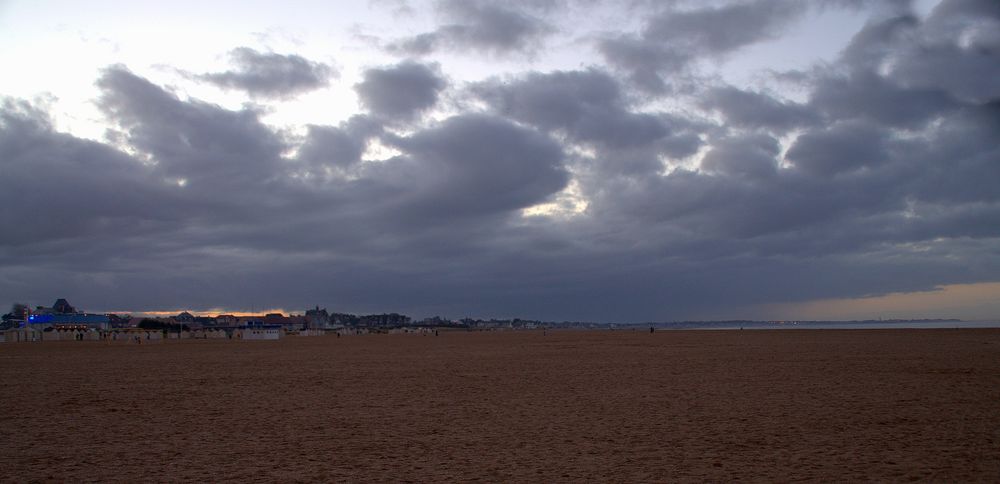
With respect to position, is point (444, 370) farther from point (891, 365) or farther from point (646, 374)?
point (891, 365)

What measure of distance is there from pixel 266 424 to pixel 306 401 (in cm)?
340

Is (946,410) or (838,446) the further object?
(946,410)

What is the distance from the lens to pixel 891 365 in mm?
23875

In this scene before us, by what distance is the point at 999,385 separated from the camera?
17047 mm

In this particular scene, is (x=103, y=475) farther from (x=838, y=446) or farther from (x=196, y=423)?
(x=838, y=446)

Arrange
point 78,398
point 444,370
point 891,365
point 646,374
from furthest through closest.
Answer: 1. point 444,370
2. point 891,365
3. point 646,374
4. point 78,398

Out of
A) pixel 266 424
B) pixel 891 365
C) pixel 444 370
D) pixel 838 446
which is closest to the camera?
pixel 838 446

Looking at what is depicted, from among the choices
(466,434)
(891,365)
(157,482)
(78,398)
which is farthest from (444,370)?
(157,482)

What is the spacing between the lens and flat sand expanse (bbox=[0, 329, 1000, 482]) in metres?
8.95

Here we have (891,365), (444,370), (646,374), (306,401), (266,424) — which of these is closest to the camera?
(266,424)

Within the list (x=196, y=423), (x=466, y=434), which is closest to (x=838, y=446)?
(x=466, y=434)

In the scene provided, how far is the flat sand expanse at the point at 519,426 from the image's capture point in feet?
29.3

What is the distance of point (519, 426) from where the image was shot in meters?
12.4

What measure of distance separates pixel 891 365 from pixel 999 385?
697 cm
